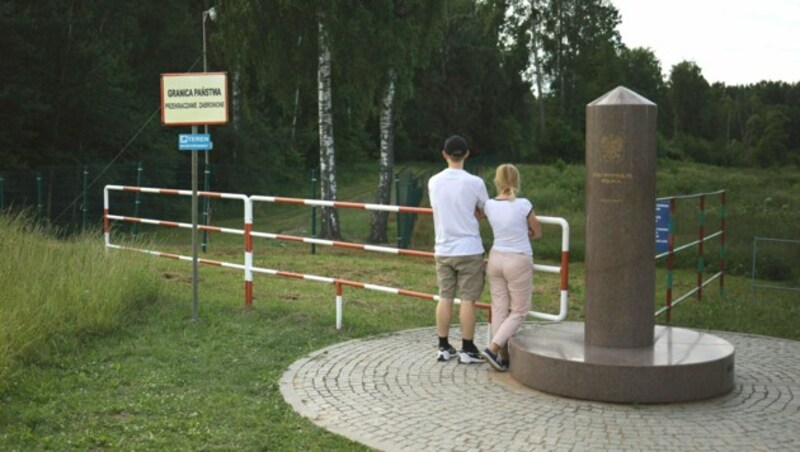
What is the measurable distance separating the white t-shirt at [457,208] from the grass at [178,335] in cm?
189

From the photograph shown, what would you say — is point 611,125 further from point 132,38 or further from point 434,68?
point 434,68

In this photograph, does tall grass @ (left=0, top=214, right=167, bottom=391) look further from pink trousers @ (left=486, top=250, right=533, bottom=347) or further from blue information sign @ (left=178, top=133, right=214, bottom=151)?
pink trousers @ (left=486, top=250, right=533, bottom=347)

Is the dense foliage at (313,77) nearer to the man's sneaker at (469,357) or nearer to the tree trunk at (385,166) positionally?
the tree trunk at (385,166)

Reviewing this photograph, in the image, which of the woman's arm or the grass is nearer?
the grass

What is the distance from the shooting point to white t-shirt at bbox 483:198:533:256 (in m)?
7.85

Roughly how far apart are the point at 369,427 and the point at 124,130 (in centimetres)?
2977

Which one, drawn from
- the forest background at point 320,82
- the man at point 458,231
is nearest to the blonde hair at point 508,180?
the man at point 458,231

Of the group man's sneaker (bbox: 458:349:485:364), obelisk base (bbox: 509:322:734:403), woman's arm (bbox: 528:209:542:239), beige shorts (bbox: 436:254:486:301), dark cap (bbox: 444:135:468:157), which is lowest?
man's sneaker (bbox: 458:349:485:364)

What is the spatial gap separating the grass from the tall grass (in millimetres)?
23

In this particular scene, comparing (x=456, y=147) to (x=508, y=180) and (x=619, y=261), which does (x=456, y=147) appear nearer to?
(x=508, y=180)

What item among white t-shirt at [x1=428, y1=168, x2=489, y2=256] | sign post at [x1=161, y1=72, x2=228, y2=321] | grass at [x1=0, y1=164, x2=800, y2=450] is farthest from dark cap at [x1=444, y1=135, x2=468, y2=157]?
sign post at [x1=161, y1=72, x2=228, y2=321]

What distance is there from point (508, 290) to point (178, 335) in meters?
3.74

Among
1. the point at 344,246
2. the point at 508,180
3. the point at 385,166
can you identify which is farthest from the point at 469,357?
the point at 385,166

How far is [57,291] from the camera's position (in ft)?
32.8
